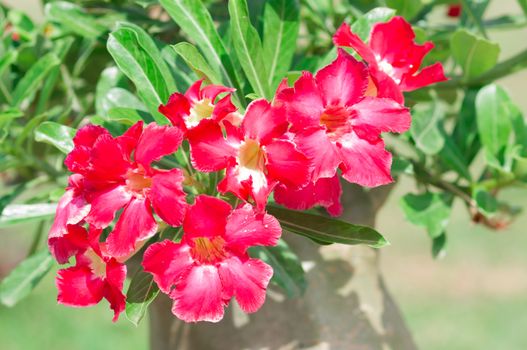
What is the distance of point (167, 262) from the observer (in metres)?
0.84

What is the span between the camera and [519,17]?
1589mm

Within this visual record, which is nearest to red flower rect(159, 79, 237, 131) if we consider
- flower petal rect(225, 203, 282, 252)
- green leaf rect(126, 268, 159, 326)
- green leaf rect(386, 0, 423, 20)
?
flower petal rect(225, 203, 282, 252)

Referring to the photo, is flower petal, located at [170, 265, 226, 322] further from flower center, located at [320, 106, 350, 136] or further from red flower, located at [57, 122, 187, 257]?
flower center, located at [320, 106, 350, 136]

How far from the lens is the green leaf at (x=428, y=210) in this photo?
1343 millimetres

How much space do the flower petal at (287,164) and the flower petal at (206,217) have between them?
0.06 metres

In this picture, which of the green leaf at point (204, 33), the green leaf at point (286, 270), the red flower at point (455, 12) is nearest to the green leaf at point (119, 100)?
the green leaf at point (204, 33)

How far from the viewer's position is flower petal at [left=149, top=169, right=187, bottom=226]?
0.82 m

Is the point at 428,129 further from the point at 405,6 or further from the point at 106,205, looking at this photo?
the point at 106,205

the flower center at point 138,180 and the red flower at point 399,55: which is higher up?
the red flower at point 399,55

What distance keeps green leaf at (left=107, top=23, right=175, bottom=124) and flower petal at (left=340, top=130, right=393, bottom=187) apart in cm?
27

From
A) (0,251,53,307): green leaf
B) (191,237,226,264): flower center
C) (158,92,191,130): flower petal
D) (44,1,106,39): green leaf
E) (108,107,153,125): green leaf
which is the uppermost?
(158,92,191,130): flower petal

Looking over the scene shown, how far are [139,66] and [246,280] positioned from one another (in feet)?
1.07

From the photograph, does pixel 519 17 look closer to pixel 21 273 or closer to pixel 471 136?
pixel 471 136

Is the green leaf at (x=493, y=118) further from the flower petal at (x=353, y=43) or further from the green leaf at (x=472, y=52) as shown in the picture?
the flower petal at (x=353, y=43)
